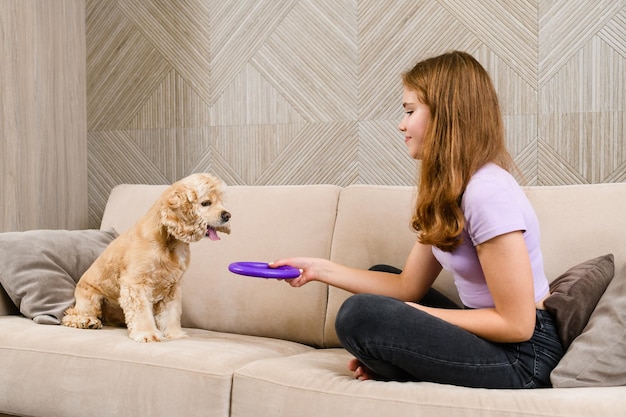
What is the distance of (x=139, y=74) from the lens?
3.35 metres

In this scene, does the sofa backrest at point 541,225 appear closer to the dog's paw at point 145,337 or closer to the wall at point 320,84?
the wall at point 320,84

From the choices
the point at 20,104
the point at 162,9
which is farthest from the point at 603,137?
the point at 20,104

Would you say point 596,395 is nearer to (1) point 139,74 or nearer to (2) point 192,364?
(2) point 192,364

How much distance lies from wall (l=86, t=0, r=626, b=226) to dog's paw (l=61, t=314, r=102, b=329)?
1.04 meters

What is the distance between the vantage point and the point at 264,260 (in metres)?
2.47

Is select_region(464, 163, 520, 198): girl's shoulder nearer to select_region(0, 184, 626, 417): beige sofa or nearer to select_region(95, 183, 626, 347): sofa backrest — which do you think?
select_region(0, 184, 626, 417): beige sofa

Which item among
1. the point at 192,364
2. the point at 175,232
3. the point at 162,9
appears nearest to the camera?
the point at 192,364

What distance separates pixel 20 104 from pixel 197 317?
134 centimetres

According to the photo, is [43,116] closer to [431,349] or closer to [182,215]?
[182,215]

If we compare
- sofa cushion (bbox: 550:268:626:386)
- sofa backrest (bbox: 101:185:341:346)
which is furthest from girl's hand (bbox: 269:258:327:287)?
sofa cushion (bbox: 550:268:626:386)

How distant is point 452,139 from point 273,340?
103 cm

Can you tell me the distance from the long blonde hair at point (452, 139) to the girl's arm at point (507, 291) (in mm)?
112

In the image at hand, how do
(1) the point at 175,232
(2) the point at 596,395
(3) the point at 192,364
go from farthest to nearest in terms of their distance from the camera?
1. (1) the point at 175,232
2. (3) the point at 192,364
3. (2) the point at 596,395

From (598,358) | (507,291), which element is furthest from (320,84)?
(598,358)
